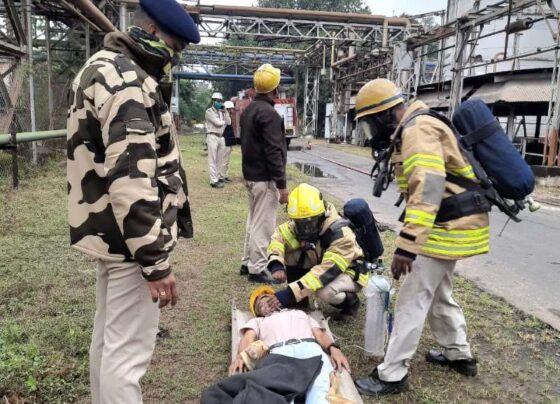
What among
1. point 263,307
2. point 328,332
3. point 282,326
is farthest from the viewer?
point 263,307

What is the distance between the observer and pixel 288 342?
307 centimetres

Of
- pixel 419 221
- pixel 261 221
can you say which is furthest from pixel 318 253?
pixel 419 221

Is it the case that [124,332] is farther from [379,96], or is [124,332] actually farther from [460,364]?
[460,364]

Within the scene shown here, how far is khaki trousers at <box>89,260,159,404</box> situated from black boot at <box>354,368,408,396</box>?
1452 millimetres

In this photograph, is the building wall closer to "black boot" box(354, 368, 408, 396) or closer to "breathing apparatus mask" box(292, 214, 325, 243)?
"breathing apparatus mask" box(292, 214, 325, 243)

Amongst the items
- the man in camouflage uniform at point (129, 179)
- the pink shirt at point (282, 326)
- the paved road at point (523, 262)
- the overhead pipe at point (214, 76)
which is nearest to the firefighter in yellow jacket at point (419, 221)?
the pink shirt at point (282, 326)

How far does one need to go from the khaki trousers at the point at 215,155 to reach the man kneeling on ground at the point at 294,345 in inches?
287

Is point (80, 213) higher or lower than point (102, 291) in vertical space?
higher

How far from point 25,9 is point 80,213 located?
9.39 meters

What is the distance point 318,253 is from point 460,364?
1386mm

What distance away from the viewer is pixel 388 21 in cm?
2175

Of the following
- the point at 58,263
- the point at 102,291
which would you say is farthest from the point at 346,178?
the point at 102,291

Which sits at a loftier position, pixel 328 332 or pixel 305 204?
pixel 305 204

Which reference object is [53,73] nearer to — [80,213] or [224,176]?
[224,176]
